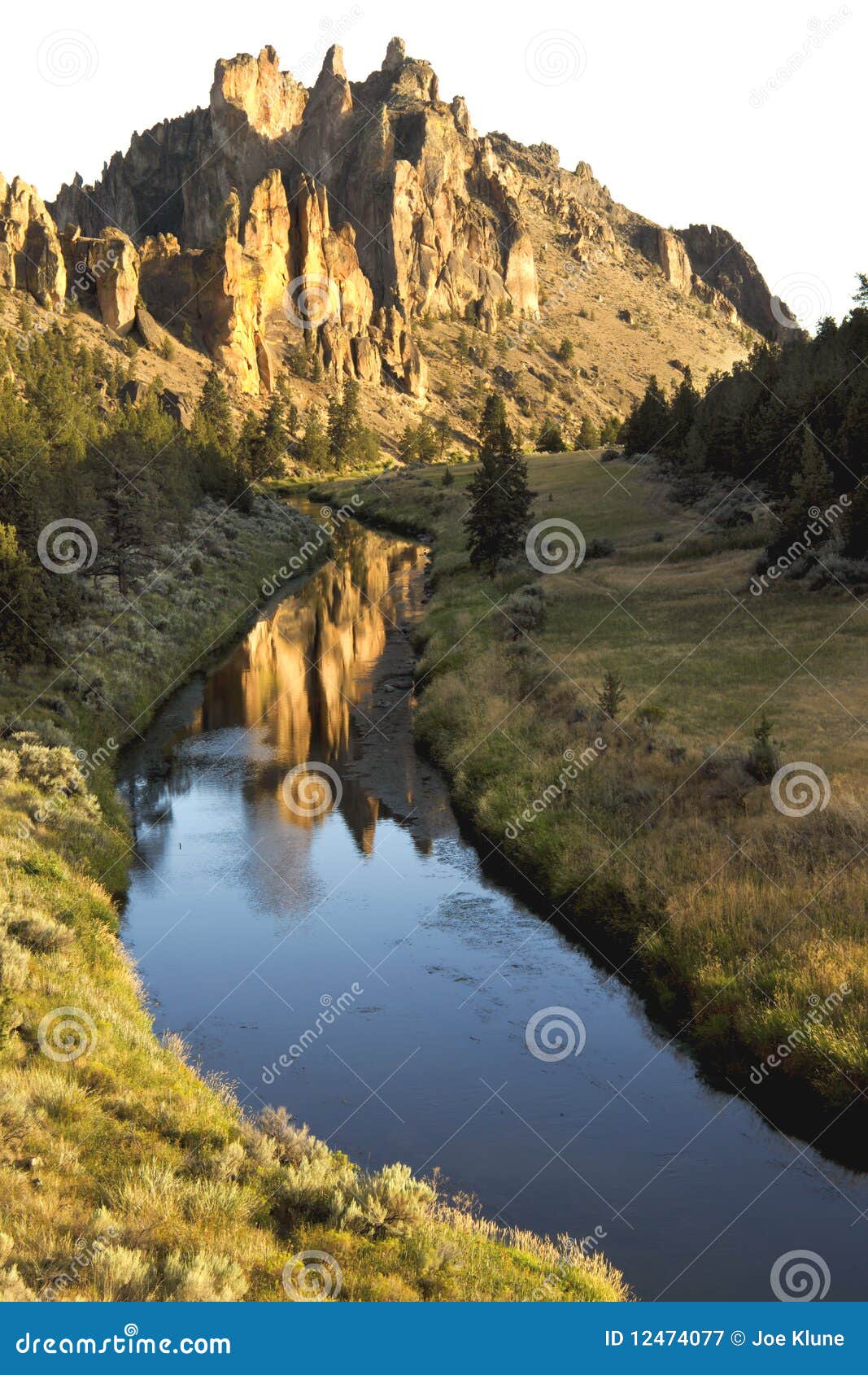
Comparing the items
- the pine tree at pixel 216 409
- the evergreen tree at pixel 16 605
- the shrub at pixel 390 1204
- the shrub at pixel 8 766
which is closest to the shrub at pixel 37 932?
the shrub at pixel 390 1204

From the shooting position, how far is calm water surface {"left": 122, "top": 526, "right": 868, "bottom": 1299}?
12734 millimetres

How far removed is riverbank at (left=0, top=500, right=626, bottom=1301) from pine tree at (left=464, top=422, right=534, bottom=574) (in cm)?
Answer: 3871

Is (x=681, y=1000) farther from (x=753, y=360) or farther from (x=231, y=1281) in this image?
(x=753, y=360)

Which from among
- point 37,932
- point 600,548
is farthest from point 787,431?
point 37,932

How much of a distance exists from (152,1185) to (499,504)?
47298 mm

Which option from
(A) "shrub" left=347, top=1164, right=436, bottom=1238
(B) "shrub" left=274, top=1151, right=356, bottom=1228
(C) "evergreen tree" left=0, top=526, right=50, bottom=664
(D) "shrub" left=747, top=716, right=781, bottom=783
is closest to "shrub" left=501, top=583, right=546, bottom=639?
(C) "evergreen tree" left=0, top=526, right=50, bottom=664

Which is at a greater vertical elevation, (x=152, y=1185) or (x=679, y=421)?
(x=679, y=421)

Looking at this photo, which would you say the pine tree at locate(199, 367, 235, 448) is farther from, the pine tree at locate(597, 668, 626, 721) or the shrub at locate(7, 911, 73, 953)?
the shrub at locate(7, 911, 73, 953)

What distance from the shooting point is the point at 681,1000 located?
17625 mm

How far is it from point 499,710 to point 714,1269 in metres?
21.5

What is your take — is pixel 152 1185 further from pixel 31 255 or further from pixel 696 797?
pixel 31 255

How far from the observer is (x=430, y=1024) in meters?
17.4

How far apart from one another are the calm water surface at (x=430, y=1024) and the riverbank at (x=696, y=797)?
0.90 metres

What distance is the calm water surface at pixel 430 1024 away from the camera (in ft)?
41.8
